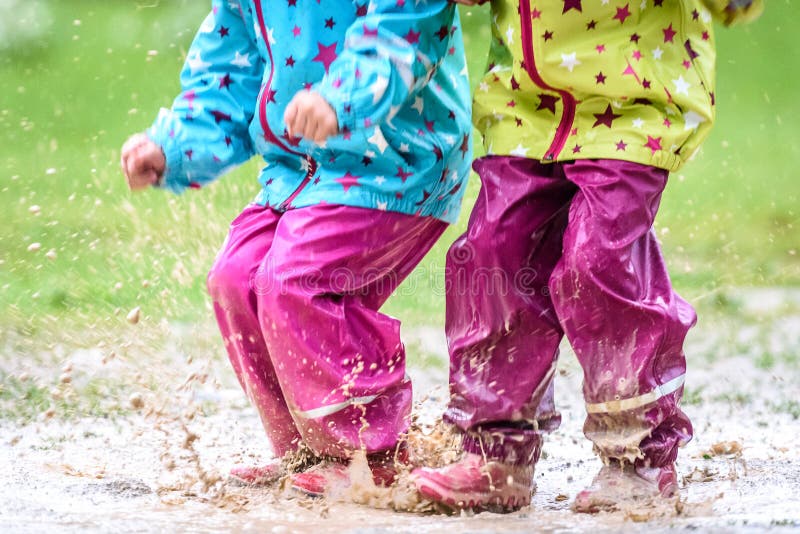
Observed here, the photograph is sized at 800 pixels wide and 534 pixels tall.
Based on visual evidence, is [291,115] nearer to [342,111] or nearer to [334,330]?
[342,111]

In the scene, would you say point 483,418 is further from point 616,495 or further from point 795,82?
point 795,82

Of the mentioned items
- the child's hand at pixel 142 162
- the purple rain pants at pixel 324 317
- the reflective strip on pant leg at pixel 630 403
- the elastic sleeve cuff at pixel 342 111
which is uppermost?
the elastic sleeve cuff at pixel 342 111

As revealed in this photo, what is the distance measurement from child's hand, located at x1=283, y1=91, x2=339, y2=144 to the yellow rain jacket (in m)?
0.30

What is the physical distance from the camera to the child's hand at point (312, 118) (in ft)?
5.77

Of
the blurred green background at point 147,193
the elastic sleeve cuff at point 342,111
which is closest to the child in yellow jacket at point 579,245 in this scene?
the elastic sleeve cuff at point 342,111

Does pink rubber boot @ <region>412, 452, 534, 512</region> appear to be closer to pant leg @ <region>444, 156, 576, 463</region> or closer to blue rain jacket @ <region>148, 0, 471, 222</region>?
pant leg @ <region>444, 156, 576, 463</region>

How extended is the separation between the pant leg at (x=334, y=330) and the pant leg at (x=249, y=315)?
5 centimetres

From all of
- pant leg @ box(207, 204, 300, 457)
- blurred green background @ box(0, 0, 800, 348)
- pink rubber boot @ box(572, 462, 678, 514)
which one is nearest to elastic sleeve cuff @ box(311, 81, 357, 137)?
pant leg @ box(207, 204, 300, 457)

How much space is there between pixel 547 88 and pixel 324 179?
0.41m

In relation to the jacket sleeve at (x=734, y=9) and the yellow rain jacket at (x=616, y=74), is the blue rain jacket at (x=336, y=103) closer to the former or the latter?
the yellow rain jacket at (x=616, y=74)

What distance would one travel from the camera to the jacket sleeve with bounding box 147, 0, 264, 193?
2080mm

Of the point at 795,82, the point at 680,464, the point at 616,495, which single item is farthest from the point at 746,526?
the point at 795,82

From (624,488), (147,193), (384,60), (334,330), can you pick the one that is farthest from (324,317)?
(147,193)

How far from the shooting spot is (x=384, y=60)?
180 centimetres
